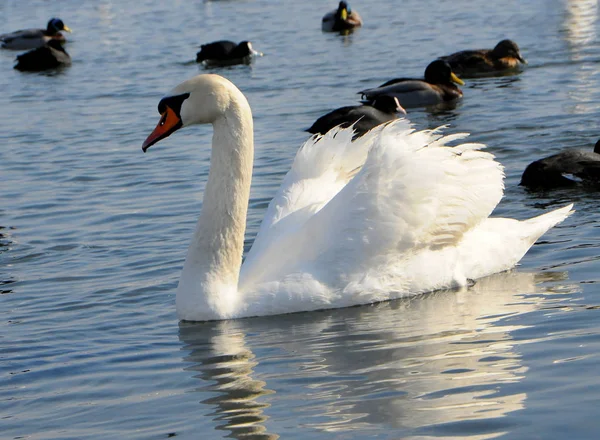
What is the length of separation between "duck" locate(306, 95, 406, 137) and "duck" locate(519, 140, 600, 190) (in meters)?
3.38

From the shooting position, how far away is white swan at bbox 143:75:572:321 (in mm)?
7250

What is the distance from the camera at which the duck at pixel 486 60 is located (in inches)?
752

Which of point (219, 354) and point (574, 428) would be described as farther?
point (219, 354)

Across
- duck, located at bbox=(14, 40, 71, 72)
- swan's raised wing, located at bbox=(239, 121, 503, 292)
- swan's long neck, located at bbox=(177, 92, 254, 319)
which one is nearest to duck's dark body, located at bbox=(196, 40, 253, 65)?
duck, located at bbox=(14, 40, 71, 72)

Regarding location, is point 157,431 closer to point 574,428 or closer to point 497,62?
point 574,428

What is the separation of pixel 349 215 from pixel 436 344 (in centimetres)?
125

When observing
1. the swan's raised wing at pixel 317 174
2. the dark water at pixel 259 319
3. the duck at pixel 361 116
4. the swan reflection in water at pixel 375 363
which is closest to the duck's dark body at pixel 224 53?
the dark water at pixel 259 319

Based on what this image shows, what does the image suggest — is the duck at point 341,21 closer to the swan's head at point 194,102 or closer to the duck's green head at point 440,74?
the duck's green head at point 440,74

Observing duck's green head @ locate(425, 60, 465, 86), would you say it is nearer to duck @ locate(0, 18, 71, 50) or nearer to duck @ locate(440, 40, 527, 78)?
duck @ locate(440, 40, 527, 78)

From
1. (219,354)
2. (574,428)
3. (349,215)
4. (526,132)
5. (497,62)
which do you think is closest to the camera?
(574,428)

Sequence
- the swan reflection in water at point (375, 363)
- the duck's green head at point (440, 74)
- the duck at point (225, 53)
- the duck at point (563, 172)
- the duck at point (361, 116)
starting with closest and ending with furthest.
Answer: the swan reflection in water at point (375, 363) → the duck at point (563, 172) → the duck at point (361, 116) → the duck's green head at point (440, 74) → the duck at point (225, 53)

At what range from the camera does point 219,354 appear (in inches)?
260

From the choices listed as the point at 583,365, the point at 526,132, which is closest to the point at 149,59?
the point at 526,132

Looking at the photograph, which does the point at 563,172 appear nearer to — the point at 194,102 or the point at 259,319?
the point at 259,319
